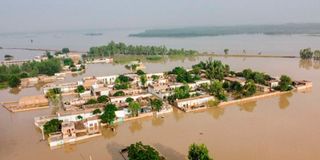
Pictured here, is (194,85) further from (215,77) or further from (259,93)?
(259,93)

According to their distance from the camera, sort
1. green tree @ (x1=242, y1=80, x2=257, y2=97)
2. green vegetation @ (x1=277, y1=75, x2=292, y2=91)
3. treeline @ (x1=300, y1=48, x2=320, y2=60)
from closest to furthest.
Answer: green tree @ (x1=242, y1=80, x2=257, y2=97) → green vegetation @ (x1=277, y1=75, x2=292, y2=91) → treeline @ (x1=300, y1=48, x2=320, y2=60)

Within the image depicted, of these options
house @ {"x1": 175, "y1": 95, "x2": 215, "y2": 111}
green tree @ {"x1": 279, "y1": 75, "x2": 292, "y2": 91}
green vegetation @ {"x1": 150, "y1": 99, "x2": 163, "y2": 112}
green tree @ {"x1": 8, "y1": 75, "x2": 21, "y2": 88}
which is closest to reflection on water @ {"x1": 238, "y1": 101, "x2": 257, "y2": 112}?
house @ {"x1": 175, "y1": 95, "x2": 215, "y2": 111}

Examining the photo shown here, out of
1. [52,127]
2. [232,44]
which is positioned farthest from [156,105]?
[232,44]

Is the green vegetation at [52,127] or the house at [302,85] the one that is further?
the house at [302,85]

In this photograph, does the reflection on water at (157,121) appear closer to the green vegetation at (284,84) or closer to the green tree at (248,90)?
the green tree at (248,90)

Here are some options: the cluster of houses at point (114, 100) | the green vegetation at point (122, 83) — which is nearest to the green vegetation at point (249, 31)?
the cluster of houses at point (114, 100)

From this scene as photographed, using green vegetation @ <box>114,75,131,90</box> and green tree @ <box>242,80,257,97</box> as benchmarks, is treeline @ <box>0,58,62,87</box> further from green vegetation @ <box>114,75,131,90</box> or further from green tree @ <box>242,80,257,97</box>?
green tree @ <box>242,80,257,97</box>

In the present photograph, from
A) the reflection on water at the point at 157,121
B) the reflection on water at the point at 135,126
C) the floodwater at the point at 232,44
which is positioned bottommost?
the reflection on water at the point at 135,126

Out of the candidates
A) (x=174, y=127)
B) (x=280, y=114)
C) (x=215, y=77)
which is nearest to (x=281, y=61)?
(x=215, y=77)
